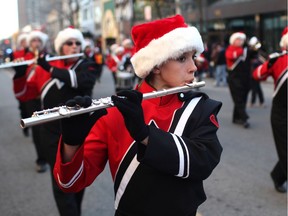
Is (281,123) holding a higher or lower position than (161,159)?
lower

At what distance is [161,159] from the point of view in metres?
1.61

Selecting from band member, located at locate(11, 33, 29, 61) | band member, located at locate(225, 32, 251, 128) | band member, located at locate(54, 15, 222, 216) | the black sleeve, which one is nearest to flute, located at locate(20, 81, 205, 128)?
band member, located at locate(54, 15, 222, 216)

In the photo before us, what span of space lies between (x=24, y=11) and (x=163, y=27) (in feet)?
341

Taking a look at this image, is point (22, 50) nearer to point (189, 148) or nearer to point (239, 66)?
point (239, 66)

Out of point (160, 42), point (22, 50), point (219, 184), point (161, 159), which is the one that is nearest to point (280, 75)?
point (219, 184)

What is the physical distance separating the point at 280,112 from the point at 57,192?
7.48 feet

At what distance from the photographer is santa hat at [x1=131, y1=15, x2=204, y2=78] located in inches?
76.7

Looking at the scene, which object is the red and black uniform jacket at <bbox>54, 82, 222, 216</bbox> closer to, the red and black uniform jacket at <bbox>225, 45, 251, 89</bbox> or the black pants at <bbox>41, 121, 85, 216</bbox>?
the black pants at <bbox>41, 121, 85, 216</bbox>

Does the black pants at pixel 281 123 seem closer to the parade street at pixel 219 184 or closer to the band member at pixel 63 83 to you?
the parade street at pixel 219 184

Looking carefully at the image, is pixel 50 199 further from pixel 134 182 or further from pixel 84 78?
pixel 134 182

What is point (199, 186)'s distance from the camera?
1.89 metres

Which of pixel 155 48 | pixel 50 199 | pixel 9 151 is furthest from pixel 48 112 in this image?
pixel 9 151

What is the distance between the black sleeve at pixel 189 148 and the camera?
5.25 ft

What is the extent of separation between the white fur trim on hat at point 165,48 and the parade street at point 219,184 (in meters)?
2.32
